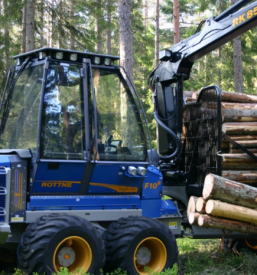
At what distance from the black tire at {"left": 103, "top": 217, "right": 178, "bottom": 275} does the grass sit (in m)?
0.17

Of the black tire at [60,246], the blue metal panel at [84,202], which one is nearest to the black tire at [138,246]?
the black tire at [60,246]

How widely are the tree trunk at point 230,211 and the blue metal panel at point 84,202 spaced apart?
4.02 ft

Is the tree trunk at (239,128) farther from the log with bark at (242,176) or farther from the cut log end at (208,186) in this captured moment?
the cut log end at (208,186)

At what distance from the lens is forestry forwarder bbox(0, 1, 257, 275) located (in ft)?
19.0

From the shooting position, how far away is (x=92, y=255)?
19.0 feet

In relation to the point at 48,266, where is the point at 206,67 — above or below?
above

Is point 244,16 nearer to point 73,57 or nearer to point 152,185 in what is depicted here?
point 73,57

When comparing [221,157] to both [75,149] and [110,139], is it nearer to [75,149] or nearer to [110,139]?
[110,139]

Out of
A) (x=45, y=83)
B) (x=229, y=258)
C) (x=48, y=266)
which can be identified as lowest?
(x=229, y=258)

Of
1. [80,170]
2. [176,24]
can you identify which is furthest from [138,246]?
[176,24]

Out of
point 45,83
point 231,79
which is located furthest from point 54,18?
point 231,79

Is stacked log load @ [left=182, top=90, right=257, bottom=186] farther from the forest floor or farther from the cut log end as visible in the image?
the forest floor

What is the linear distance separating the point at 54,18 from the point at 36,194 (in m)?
10.3

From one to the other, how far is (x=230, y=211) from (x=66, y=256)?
2.57m
